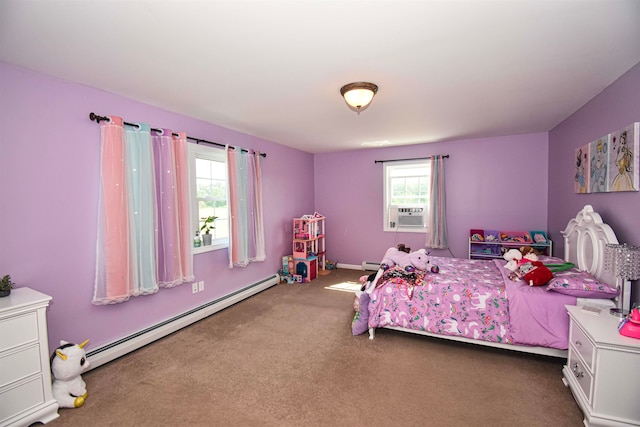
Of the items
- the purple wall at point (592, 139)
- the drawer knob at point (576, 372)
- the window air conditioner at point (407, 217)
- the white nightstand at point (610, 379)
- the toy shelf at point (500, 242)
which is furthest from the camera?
the window air conditioner at point (407, 217)

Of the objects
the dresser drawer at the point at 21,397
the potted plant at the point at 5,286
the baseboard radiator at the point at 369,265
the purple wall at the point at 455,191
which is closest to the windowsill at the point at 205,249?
the potted plant at the point at 5,286

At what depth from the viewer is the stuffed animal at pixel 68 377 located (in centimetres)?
198

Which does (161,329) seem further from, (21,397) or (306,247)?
(306,247)

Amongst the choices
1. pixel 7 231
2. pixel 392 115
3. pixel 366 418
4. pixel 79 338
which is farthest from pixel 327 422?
pixel 392 115

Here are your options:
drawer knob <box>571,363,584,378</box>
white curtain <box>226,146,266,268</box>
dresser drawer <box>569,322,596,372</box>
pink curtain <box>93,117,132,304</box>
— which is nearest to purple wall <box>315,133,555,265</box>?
white curtain <box>226,146,266,268</box>

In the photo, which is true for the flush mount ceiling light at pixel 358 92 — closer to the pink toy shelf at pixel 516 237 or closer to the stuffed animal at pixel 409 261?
the stuffed animal at pixel 409 261

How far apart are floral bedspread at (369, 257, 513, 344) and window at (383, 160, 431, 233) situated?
6.93 ft

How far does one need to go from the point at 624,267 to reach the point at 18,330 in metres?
3.97

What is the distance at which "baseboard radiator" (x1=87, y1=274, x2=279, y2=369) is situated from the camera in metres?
2.49

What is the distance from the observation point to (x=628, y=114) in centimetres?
225

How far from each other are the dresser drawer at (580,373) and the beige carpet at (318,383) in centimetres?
16

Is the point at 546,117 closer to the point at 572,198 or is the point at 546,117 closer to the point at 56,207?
the point at 572,198

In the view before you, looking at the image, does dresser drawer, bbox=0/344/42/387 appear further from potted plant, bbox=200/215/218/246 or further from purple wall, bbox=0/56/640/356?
potted plant, bbox=200/215/218/246

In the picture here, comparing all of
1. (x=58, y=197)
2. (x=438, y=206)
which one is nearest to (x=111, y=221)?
(x=58, y=197)
